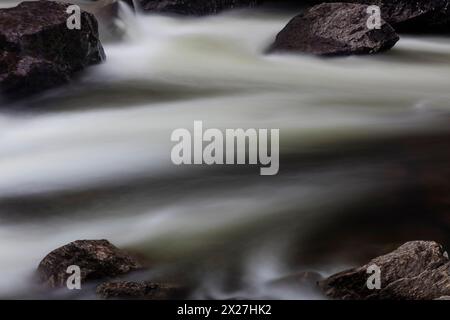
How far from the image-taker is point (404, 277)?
4.04m

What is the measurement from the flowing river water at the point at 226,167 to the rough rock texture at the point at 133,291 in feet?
0.54

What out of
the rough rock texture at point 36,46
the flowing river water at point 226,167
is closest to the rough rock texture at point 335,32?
the flowing river water at point 226,167

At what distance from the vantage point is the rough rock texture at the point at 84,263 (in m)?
4.18

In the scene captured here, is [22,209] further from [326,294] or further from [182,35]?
[182,35]

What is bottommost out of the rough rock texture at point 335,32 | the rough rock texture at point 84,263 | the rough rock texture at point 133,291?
the rough rock texture at point 133,291

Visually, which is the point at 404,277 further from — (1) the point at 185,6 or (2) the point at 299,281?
(1) the point at 185,6

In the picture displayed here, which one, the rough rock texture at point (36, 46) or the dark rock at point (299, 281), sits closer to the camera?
the dark rock at point (299, 281)

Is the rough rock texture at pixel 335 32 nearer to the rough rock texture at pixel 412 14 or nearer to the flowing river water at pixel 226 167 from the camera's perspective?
the flowing river water at pixel 226 167

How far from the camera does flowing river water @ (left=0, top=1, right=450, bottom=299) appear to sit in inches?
182

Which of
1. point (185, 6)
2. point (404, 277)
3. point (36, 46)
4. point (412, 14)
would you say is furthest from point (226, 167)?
point (412, 14)

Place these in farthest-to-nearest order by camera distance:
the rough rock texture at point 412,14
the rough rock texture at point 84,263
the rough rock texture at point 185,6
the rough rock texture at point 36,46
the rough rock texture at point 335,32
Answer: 1. the rough rock texture at point 185,6
2. the rough rock texture at point 412,14
3. the rough rock texture at point 335,32
4. the rough rock texture at point 36,46
5. the rough rock texture at point 84,263

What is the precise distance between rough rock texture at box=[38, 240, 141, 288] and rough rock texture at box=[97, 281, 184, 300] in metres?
0.11

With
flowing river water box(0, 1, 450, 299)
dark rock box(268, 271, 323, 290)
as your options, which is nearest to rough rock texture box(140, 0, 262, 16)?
flowing river water box(0, 1, 450, 299)

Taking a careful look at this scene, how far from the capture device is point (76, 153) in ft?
20.2
